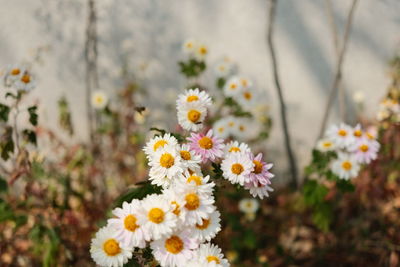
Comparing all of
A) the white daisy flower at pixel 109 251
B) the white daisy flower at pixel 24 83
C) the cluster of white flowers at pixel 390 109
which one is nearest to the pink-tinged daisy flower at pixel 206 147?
the white daisy flower at pixel 109 251

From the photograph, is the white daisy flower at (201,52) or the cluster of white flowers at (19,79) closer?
the cluster of white flowers at (19,79)

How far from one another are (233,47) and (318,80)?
623 mm

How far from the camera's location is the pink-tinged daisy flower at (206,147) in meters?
1.16

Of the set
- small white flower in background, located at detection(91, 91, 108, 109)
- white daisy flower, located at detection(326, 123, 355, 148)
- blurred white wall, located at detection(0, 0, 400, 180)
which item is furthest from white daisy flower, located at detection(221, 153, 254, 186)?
blurred white wall, located at detection(0, 0, 400, 180)

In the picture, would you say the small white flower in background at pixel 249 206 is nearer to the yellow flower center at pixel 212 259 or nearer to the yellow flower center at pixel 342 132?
the yellow flower center at pixel 342 132

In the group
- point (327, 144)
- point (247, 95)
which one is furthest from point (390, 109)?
point (247, 95)

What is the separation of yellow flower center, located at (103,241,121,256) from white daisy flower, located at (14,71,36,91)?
0.81 metres

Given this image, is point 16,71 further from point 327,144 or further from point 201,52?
point 327,144

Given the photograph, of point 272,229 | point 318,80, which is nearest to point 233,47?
point 318,80

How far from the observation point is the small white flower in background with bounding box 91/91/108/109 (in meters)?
2.46

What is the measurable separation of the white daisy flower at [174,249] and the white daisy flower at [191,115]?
1.21 ft

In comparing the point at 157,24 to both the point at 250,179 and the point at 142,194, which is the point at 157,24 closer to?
the point at 142,194

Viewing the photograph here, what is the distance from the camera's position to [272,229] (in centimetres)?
256

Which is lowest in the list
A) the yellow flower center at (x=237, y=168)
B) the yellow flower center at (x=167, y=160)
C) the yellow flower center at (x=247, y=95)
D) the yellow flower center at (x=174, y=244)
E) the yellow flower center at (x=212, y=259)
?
the yellow flower center at (x=212, y=259)
